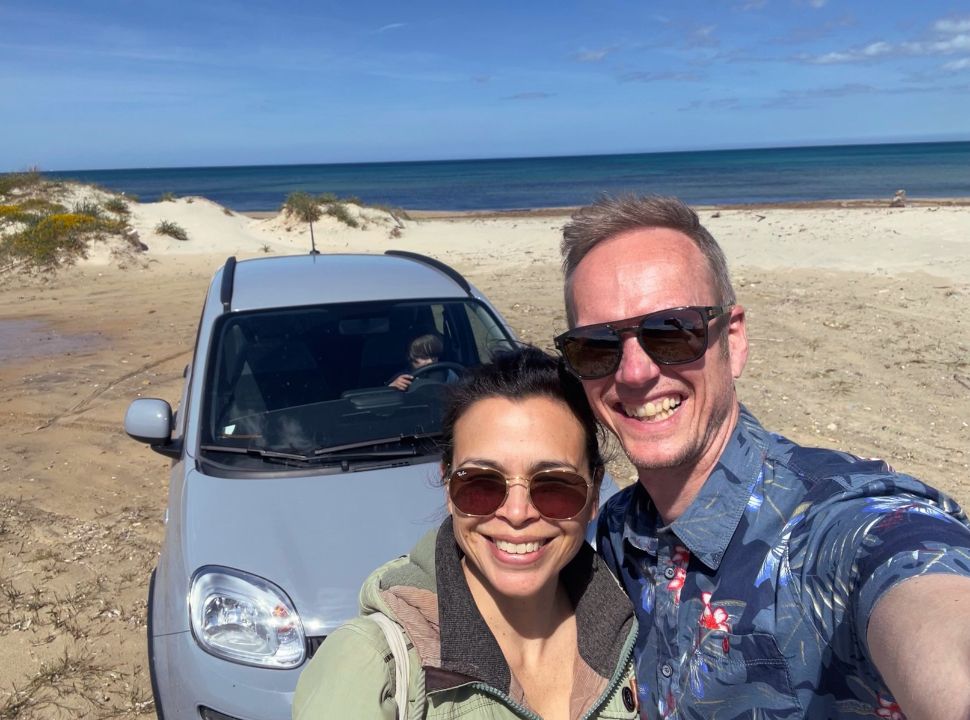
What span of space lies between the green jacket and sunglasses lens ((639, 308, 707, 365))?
523mm

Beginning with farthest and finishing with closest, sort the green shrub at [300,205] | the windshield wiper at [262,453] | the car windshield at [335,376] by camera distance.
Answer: the green shrub at [300,205] → the car windshield at [335,376] → the windshield wiper at [262,453]

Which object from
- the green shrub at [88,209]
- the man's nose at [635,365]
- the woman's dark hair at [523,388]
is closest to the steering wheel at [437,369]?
the woman's dark hair at [523,388]

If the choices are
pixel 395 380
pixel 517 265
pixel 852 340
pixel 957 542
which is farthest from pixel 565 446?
pixel 517 265

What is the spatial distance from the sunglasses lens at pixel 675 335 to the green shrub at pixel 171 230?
70.8 feet

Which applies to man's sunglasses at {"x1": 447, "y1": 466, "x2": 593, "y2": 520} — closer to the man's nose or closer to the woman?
the woman

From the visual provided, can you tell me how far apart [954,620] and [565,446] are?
84cm

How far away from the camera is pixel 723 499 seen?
152cm

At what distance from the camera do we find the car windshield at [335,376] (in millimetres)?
3389

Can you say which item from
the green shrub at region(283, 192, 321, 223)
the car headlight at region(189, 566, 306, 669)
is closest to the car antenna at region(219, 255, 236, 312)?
the car headlight at region(189, 566, 306, 669)

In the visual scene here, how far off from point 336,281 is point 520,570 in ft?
9.70

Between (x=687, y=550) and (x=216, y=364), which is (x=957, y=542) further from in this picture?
(x=216, y=364)

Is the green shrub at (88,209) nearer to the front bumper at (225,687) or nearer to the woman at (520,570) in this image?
the front bumper at (225,687)

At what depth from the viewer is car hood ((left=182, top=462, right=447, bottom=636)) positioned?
2.59m

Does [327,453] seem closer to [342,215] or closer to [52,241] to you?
[52,241]
